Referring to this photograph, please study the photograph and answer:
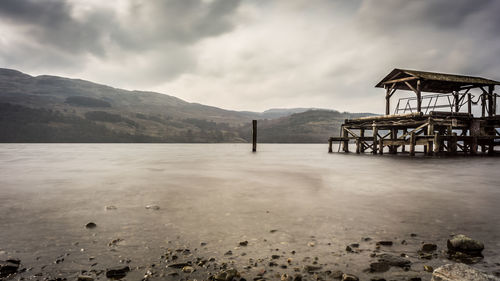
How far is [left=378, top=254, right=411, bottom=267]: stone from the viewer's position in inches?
151

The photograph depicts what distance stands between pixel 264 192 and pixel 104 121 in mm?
148552

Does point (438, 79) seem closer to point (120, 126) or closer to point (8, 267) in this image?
point (8, 267)

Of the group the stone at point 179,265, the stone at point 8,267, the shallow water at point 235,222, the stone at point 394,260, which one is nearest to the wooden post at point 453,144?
the shallow water at point 235,222

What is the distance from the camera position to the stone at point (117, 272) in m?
3.53

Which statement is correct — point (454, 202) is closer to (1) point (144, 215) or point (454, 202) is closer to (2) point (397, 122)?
(1) point (144, 215)

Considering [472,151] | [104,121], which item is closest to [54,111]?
[104,121]

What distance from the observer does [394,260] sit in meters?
3.98

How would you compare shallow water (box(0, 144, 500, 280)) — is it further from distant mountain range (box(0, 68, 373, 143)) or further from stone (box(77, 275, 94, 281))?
distant mountain range (box(0, 68, 373, 143))

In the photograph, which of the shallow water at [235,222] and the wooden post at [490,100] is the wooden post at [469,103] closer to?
the wooden post at [490,100]

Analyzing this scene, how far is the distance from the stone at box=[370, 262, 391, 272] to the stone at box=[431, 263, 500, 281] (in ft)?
2.43

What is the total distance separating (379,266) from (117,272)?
3.70 meters

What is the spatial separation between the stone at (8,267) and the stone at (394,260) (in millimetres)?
5271

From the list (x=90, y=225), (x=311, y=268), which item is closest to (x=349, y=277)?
(x=311, y=268)

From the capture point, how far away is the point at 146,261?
3986 mm
